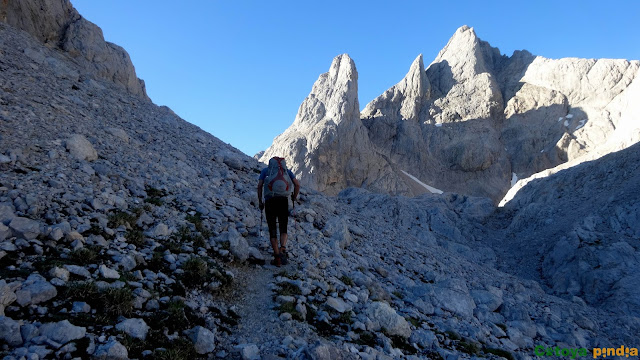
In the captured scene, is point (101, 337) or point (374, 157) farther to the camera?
point (374, 157)

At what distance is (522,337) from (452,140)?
93.5 meters

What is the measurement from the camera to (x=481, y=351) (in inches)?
301

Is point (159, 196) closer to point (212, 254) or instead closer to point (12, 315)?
point (212, 254)

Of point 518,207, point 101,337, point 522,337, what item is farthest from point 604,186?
point 101,337

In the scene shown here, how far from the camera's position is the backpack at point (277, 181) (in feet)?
30.6

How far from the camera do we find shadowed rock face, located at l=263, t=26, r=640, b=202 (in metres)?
83.1

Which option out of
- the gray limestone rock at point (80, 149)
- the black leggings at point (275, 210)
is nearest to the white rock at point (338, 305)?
the black leggings at point (275, 210)

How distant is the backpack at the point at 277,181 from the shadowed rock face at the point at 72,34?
19.3 meters

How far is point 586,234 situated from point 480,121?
81.7 m

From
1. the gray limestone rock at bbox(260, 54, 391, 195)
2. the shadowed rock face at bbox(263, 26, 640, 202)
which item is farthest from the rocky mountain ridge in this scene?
the shadowed rock face at bbox(263, 26, 640, 202)

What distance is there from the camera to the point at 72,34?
79.9 ft

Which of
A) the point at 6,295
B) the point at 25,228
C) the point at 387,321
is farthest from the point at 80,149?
the point at 387,321

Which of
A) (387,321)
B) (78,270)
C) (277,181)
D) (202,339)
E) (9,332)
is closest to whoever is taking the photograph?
(9,332)

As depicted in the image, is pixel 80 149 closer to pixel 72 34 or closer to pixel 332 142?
pixel 72 34
